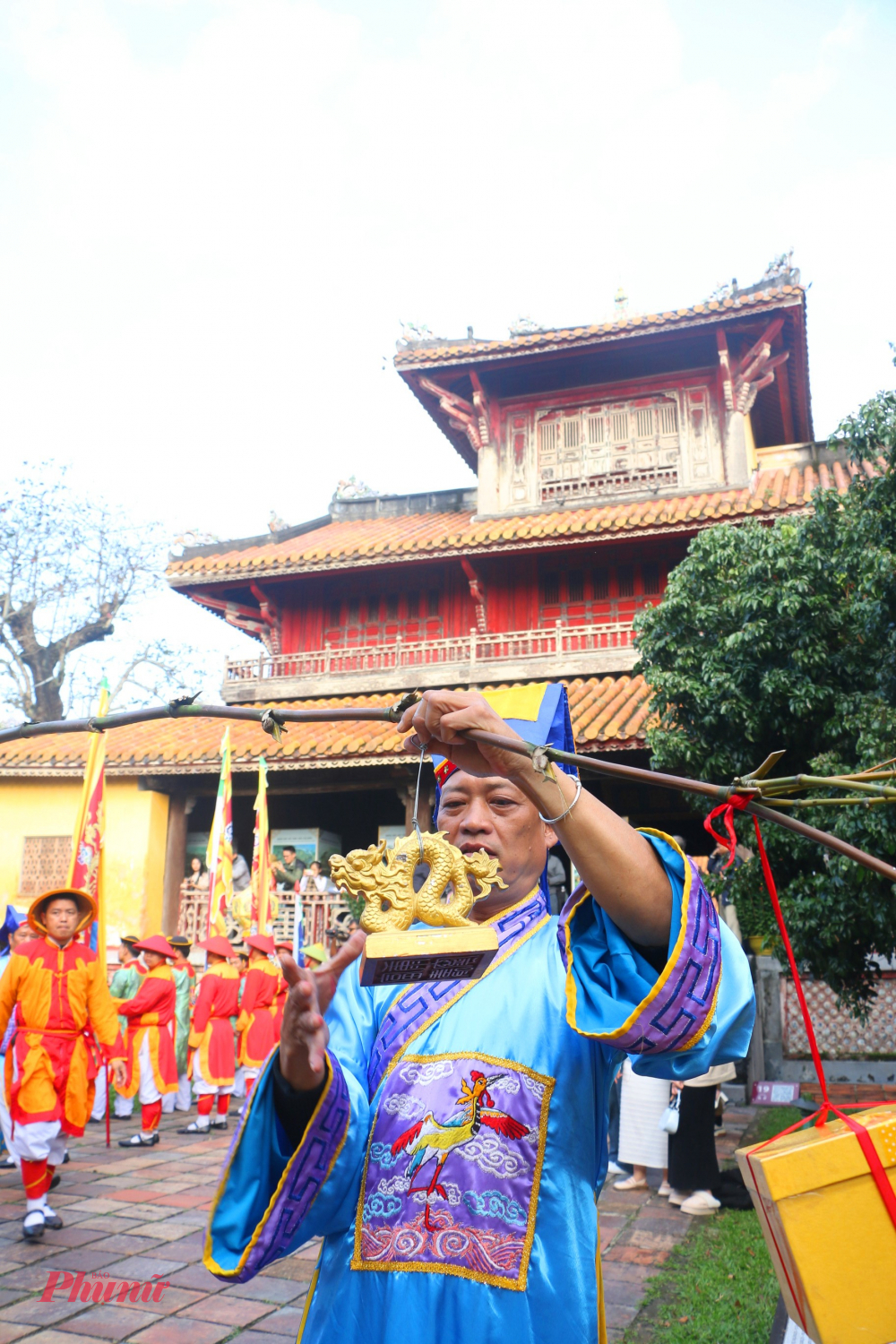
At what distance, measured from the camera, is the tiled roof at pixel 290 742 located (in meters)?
10.9

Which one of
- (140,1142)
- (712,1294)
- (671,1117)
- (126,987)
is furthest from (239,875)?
A: (712,1294)

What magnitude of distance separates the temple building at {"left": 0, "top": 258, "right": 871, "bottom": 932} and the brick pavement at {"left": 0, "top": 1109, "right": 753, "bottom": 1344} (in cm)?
578

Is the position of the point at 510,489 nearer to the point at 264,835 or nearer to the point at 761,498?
the point at 761,498

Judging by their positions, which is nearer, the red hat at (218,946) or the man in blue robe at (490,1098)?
the man in blue robe at (490,1098)

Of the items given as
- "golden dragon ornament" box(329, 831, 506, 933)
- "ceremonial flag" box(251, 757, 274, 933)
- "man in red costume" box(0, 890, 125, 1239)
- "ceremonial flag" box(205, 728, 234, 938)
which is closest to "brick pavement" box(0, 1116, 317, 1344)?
"man in red costume" box(0, 890, 125, 1239)

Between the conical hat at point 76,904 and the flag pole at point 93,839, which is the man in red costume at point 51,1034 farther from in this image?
the flag pole at point 93,839

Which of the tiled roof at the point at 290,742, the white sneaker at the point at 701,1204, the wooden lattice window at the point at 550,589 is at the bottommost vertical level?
the white sneaker at the point at 701,1204

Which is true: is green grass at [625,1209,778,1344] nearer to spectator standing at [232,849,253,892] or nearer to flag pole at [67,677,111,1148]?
flag pole at [67,677,111,1148]

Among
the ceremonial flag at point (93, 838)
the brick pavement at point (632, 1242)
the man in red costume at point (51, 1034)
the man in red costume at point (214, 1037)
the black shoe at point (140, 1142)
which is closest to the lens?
the brick pavement at point (632, 1242)

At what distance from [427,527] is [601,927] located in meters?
14.0

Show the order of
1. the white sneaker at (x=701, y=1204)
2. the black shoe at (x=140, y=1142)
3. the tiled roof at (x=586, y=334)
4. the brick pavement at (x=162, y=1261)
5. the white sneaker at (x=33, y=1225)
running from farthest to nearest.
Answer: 1. the tiled roof at (x=586, y=334)
2. the black shoe at (x=140, y=1142)
3. the white sneaker at (x=701, y=1204)
4. the white sneaker at (x=33, y=1225)
5. the brick pavement at (x=162, y=1261)

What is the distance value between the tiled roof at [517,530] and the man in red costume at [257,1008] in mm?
6063

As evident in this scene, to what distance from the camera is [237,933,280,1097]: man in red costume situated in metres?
9.93

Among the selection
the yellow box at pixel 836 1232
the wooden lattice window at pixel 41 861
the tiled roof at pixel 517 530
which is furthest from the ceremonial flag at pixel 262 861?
the yellow box at pixel 836 1232
